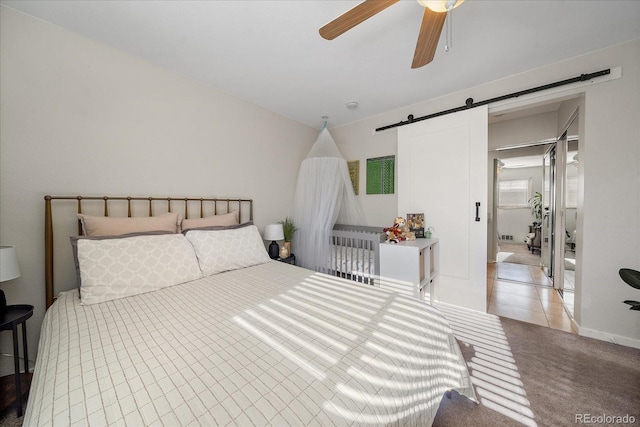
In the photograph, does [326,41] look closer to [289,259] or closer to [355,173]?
[355,173]

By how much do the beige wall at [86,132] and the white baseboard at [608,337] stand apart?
392 centimetres

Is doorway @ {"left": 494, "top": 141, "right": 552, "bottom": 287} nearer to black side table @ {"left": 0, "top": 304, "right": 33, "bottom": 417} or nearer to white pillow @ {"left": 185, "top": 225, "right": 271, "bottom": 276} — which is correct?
white pillow @ {"left": 185, "top": 225, "right": 271, "bottom": 276}

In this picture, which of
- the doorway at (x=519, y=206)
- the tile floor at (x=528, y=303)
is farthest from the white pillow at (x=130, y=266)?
the doorway at (x=519, y=206)

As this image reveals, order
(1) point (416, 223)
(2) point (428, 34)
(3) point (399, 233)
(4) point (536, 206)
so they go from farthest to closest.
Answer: (4) point (536, 206) → (1) point (416, 223) → (3) point (399, 233) → (2) point (428, 34)

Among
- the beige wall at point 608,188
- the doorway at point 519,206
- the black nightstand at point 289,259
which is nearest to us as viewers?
the beige wall at point 608,188

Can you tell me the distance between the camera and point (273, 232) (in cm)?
299

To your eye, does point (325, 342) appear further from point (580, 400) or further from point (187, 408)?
point (580, 400)

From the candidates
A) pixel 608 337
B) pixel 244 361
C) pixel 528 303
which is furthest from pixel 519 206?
pixel 244 361

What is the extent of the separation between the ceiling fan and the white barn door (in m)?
1.54

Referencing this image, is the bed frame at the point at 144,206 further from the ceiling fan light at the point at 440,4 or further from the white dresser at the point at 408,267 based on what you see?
the ceiling fan light at the point at 440,4

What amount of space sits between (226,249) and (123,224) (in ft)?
2.66

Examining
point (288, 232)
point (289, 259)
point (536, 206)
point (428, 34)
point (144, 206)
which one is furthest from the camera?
point (536, 206)

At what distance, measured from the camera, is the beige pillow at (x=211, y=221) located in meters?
2.29

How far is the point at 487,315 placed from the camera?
2605 mm
